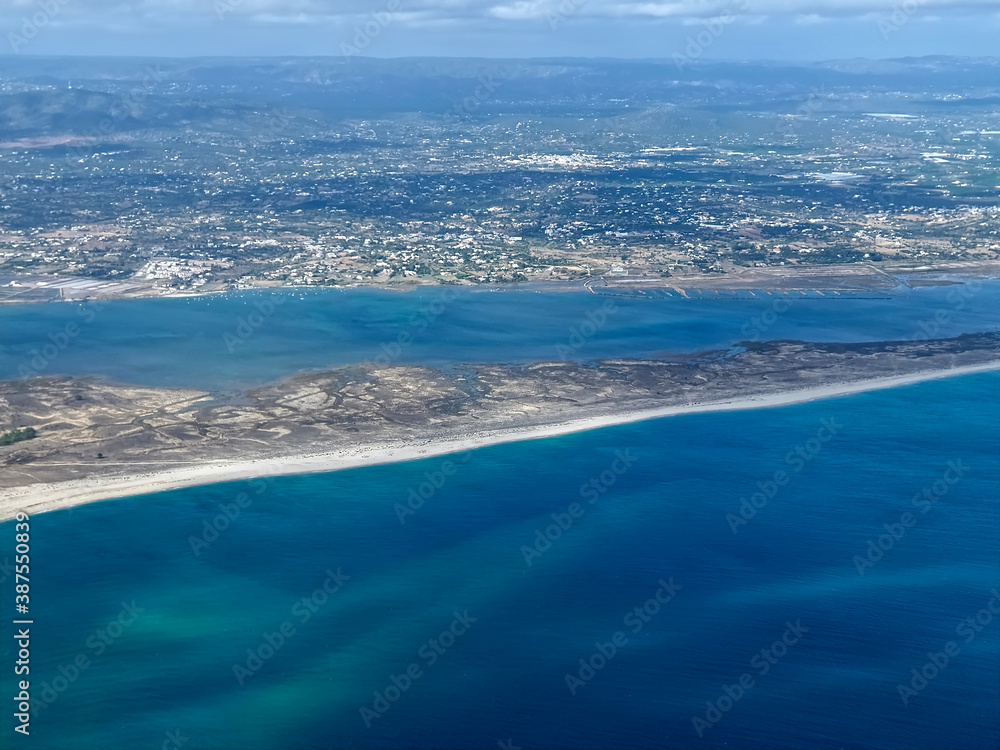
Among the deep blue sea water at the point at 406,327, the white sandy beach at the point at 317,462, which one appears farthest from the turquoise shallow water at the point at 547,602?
the deep blue sea water at the point at 406,327

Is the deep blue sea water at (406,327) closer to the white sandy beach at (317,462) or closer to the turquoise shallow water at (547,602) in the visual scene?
the white sandy beach at (317,462)

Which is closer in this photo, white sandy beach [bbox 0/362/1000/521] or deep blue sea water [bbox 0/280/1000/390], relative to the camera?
white sandy beach [bbox 0/362/1000/521]

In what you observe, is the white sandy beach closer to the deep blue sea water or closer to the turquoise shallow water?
the turquoise shallow water

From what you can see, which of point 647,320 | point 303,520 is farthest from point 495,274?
point 303,520

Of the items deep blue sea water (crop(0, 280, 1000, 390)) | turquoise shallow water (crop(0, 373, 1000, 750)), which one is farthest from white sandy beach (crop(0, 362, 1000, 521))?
deep blue sea water (crop(0, 280, 1000, 390))

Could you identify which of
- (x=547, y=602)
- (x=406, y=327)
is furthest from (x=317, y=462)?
(x=406, y=327)

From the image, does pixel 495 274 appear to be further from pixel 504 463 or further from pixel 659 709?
pixel 659 709
